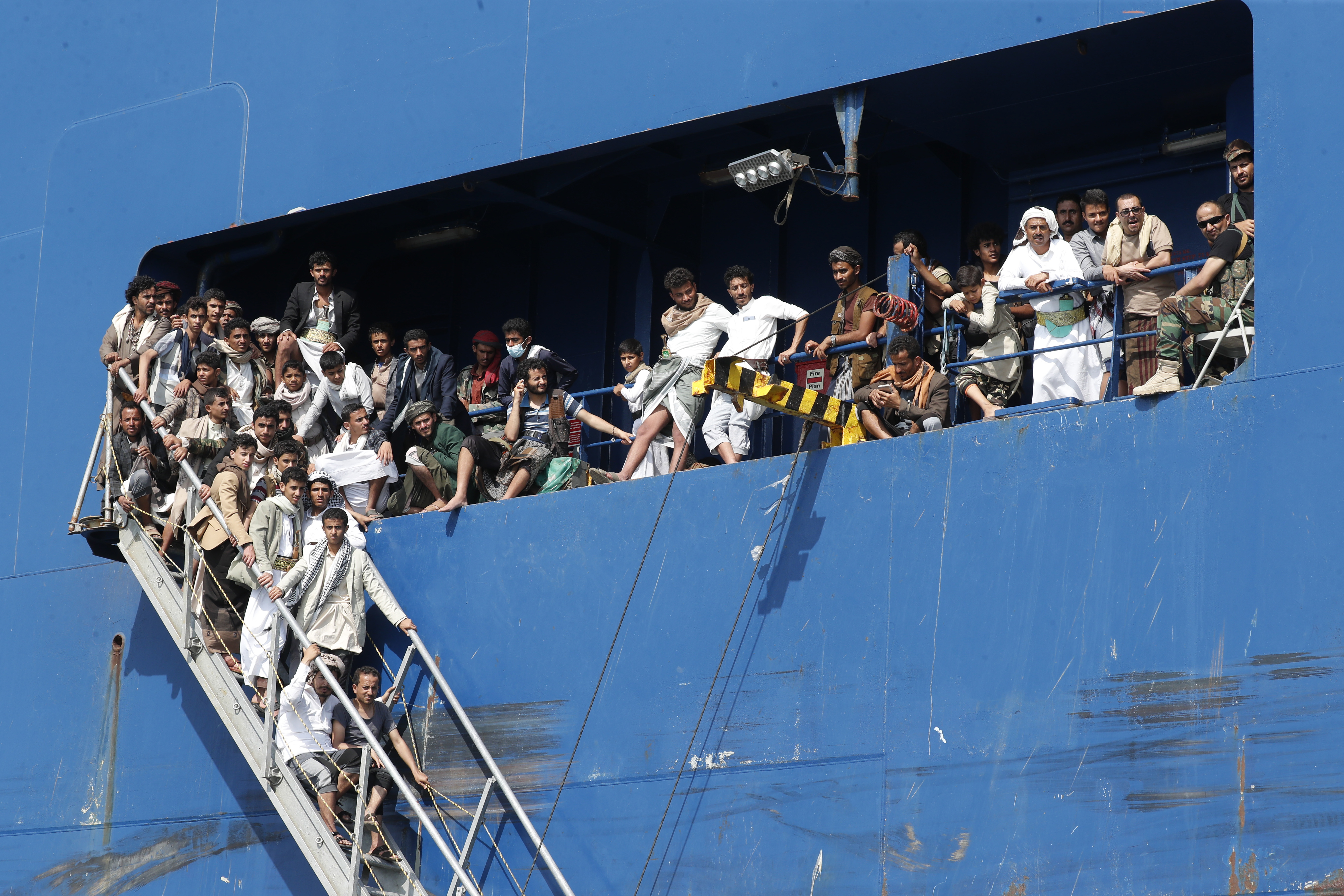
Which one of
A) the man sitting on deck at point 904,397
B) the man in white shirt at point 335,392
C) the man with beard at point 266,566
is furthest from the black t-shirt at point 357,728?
the man sitting on deck at point 904,397

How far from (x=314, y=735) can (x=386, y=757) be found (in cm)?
65

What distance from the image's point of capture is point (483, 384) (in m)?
11.9

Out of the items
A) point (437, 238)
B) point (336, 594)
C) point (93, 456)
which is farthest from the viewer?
point (437, 238)

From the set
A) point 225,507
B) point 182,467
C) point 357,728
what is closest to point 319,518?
point 225,507

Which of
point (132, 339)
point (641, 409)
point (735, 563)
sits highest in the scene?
point (132, 339)

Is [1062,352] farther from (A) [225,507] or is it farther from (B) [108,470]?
(B) [108,470]

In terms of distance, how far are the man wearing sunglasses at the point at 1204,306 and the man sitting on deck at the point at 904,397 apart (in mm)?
1246

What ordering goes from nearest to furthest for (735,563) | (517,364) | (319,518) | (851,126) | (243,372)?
(735,563)
(851,126)
(319,518)
(517,364)
(243,372)

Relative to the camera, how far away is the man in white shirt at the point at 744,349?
975 cm

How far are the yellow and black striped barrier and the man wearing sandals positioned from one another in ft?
9.44

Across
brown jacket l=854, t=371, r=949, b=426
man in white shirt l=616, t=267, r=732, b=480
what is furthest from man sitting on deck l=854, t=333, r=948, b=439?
man in white shirt l=616, t=267, r=732, b=480

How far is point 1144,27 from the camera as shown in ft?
28.7

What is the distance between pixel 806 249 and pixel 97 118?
5814 mm

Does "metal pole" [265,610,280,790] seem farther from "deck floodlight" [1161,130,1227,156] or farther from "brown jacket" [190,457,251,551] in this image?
"deck floodlight" [1161,130,1227,156]
